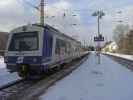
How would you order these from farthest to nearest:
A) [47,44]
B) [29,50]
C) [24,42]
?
1. [47,44]
2. [24,42]
3. [29,50]

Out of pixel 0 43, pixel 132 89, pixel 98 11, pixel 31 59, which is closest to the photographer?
pixel 132 89

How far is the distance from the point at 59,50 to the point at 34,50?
4294 mm

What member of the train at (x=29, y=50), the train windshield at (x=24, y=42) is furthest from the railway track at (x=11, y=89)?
the train windshield at (x=24, y=42)

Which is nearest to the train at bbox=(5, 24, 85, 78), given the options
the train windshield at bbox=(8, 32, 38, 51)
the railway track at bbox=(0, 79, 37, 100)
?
the train windshield at bbox=(8, 32, 38, 51)

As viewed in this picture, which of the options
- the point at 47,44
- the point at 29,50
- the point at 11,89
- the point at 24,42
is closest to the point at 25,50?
the point at 29,50

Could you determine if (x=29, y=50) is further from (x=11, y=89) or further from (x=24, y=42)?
(x=11, y=89)

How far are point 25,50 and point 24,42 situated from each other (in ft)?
1.50

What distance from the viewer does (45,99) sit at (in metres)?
9.35

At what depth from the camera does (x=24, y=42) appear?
1480 centimetres

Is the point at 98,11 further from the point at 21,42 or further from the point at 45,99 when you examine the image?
the point at 45,99

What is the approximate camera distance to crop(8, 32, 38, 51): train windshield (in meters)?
14.6

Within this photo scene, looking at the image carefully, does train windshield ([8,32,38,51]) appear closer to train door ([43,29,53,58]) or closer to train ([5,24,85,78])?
train ([5,24,85,78])

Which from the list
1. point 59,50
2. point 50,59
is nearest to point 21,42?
point 50,59

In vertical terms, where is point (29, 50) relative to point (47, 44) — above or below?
below
